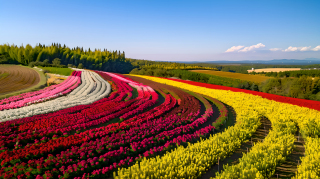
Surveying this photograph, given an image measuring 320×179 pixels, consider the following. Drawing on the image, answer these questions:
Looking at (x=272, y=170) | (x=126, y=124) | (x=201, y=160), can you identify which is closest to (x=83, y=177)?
(x=201, y=160)

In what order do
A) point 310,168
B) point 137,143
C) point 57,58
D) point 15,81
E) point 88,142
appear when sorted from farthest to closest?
point 57,58, point 15,81, point 88,142, point 137,143, point 310,168

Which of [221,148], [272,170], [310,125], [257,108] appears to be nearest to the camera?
[272,170]

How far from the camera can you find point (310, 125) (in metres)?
9.68

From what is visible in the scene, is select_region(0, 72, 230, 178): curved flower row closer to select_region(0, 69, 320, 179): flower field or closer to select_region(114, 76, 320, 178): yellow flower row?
select_region(0, 69, 320, 179): flower field

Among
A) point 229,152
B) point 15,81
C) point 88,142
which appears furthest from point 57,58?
point 229,152

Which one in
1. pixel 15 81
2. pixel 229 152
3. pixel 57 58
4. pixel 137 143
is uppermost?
pixel 57 58

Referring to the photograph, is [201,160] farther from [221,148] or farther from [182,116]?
[182,116]

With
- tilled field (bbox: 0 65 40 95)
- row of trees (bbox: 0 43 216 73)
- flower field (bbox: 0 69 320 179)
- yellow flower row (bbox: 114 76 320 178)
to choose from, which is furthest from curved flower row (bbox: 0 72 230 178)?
row of trees (bbox: 0 43 216 73)

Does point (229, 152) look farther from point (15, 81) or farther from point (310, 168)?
point (15, 81)

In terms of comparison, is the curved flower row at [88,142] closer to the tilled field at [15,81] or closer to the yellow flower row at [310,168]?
the yellow flower row at [310,168]

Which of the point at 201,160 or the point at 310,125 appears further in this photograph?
the point at 310,125

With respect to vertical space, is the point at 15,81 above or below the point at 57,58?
below

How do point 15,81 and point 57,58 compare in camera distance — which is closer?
point 15,81

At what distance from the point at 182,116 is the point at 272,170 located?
269 inches
